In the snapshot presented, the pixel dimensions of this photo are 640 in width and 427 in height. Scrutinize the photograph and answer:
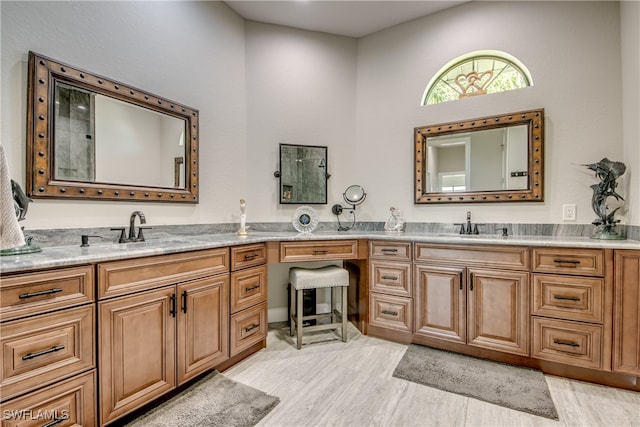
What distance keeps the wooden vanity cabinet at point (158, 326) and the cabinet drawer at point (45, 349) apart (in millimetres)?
61

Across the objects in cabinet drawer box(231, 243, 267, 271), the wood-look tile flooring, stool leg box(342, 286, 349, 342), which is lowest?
the wood-look tile flooring

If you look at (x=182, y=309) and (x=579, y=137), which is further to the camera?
(x=579, y=137)

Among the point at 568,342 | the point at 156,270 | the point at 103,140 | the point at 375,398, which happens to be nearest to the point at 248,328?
the point at 156,270

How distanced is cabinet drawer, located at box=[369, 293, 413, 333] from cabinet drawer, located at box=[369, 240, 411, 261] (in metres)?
0.34

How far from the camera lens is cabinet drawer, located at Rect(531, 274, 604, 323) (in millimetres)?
1788

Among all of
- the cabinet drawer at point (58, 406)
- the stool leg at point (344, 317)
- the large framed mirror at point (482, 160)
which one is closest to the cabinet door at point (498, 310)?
the large framed mirror at point (482, 160)

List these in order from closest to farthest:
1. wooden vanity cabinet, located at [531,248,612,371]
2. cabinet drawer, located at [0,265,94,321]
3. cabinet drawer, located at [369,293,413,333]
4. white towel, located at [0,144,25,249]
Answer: cabinet drawer, located at [0,265,94,321], white towel, located at [0,144,25,249], wooden vanity cabinet, located at [531,248,612,371], cabinet drawer, located at [369,293,413,333]

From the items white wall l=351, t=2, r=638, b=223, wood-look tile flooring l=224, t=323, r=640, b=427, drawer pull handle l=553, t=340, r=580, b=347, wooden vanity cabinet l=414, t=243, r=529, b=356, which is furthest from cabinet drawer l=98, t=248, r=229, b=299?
drawer pull handle l=553, t=340, r=580, b=347

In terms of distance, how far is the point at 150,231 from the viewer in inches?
81.9

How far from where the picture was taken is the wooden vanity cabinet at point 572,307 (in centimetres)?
177

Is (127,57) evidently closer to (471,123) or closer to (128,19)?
(128,19)

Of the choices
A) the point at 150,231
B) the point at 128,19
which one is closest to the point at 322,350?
the point at 150,231

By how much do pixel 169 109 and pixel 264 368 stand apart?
2048mm

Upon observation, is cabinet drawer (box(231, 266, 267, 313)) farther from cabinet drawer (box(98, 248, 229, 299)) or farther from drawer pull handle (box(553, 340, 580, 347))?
drawer pull handle (box(553, 340, 580, 347))
